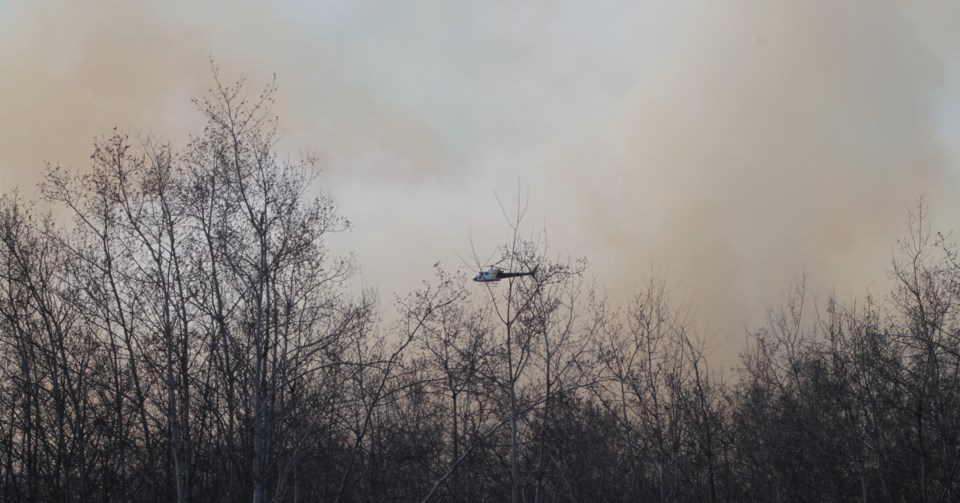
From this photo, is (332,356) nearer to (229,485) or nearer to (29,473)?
(229,485)

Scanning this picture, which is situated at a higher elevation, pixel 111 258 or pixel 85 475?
pixel 111 258

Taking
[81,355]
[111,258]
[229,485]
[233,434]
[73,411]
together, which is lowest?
[229,485]

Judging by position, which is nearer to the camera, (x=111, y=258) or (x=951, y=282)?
(x=111, y=258)

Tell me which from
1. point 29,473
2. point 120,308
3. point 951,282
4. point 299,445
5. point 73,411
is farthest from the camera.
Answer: point 951,282

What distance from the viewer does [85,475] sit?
16.0m

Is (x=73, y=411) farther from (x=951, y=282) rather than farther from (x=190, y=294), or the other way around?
(x=951, y=282)

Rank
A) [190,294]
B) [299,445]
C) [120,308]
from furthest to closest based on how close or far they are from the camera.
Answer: [120,308]
[190,294]
[299,445]

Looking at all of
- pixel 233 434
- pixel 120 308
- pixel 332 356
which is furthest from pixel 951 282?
pixel 120 308

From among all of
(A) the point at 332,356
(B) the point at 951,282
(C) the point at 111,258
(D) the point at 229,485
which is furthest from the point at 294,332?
(B) the point at 951,282

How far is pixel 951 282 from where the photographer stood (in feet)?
62.8

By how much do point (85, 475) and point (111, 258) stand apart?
4864 millimetres

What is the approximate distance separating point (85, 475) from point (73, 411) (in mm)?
1718

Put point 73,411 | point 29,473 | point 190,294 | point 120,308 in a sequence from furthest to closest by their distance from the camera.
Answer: point 73,411
point 29,473
point 120,308
point 190,294

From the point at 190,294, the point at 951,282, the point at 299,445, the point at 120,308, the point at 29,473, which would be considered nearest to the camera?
the point at 299,445
